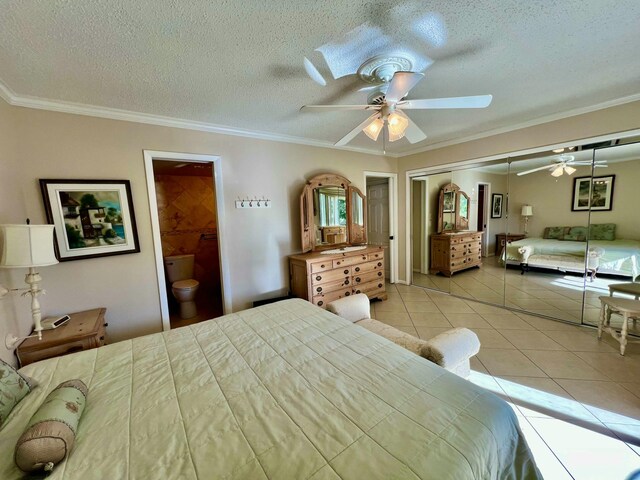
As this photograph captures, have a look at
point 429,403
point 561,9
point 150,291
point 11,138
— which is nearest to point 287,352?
point 429,403

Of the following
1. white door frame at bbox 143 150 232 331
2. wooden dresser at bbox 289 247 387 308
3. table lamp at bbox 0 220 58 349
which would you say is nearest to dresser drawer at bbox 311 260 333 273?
wooden dresser at bbox 289 247 387 308

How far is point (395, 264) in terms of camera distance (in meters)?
4.77

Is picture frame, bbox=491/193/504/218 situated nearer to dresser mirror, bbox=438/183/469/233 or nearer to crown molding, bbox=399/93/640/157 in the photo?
dresser mirror, bbox=438/183/469/233

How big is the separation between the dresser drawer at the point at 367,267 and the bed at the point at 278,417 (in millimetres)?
2084

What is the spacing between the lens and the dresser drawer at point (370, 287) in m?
3.62

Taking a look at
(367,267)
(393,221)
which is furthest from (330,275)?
(393,221)

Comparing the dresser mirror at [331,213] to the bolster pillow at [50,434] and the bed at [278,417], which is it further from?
the bolster pillow at [50,434]

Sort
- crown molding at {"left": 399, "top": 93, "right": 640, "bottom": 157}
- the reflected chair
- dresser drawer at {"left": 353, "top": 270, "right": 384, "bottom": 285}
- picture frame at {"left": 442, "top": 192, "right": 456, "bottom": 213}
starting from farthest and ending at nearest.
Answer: picture frame at {"left": 442, "top": 192, "right": 456, "bottom": 213}
dresser drawer at {"left": 353, "top": 270, "right": 384, "bottom": 285}
crown molding at {"left": 399, "top": 93, "right": 640, "bottom": 157}
the reflected chair

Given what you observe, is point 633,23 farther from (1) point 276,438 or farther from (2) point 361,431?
(1) point 276,438

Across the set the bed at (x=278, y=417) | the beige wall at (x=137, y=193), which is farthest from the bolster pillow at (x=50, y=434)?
the beige wall at (x=137, y=193)

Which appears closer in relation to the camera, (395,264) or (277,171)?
(277,171)

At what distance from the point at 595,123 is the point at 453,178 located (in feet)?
5.31

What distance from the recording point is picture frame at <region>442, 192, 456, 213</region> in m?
4.15

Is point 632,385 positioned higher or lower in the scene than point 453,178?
lower
